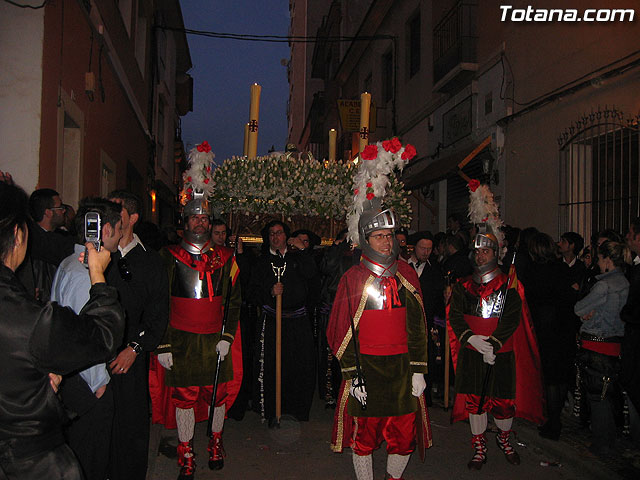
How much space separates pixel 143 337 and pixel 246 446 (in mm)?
2461

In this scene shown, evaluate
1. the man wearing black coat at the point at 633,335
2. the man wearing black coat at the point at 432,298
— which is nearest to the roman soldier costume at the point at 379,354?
the man wearing black coat at the point at 633,335

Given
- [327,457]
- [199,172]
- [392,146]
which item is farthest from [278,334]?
[392,146]

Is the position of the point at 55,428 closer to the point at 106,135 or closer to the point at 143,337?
the point at 143,337

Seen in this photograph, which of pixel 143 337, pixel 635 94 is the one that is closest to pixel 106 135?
pixel 143 337

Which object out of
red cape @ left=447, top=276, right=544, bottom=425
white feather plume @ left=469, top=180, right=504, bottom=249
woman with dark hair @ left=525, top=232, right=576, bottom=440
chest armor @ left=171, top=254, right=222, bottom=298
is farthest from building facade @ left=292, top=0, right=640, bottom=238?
chest armor @ left=171, top=254, right=222, bottom=298

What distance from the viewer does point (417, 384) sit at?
13.8 feet

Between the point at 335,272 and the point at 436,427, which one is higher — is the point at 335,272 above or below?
above

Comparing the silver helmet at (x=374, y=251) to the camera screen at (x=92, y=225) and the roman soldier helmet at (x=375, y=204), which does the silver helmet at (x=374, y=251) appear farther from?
the camera screen at (x=92, y=225)

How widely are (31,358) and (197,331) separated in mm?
2913

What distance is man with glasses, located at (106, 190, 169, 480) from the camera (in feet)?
11.7

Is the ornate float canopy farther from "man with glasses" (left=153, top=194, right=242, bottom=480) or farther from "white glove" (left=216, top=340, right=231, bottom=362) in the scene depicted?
"white glove" (left=216, top=340, right=231, bottom=362)

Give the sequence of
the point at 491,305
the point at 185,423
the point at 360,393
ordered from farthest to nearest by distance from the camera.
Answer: the point at 491,305 < the point at 185,423 < the point at 360,393

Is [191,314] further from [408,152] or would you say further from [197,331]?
[408,152]

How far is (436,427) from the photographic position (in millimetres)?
6348
